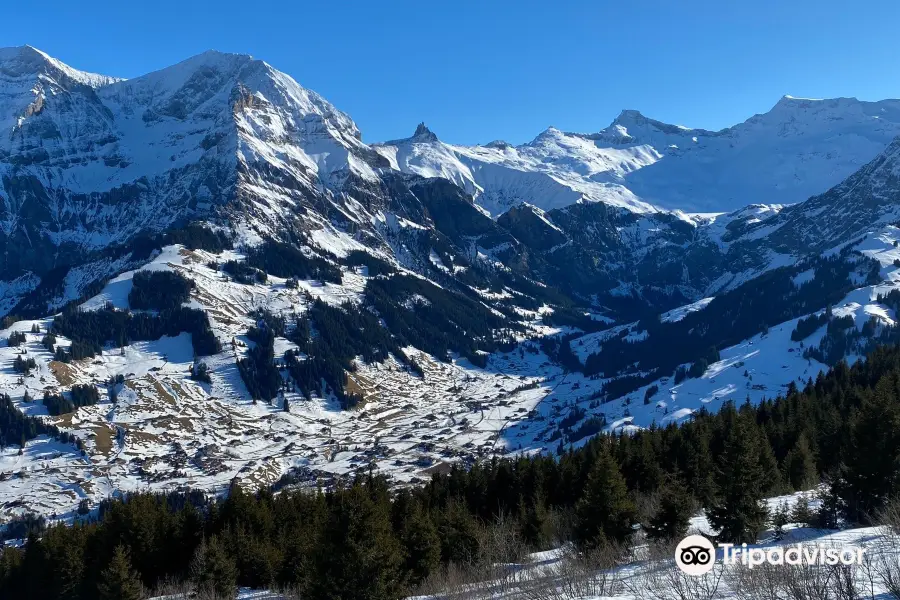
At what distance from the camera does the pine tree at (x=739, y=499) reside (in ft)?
163

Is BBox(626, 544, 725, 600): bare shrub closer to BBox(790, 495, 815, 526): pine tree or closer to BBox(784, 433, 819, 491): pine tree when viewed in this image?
BBox(790, 495, 815, 526): pine tree

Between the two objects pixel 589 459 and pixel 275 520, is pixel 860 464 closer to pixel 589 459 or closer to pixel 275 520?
pixel 589 459

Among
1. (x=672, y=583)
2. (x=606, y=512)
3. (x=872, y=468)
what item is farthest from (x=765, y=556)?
(x=872, y=468)

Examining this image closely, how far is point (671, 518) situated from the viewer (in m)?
56.1

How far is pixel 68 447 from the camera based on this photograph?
200 meters

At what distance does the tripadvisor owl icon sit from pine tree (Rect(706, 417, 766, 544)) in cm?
1380

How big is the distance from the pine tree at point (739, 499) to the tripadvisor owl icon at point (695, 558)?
45.3ft

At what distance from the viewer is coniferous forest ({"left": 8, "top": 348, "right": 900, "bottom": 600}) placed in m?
49.5

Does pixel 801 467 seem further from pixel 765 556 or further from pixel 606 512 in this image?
pixel 765 556

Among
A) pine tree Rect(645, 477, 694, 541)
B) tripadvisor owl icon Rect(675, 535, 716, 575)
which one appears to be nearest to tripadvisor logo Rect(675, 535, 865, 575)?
tripadvisor owl icon Rect(675, 535, 716, 575)

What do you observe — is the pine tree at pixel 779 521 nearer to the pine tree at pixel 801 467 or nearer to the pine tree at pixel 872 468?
the pine tree at pixel 872 468

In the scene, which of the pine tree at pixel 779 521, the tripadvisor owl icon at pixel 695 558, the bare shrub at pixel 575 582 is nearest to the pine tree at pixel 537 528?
the bare shrub at pixel 575 582

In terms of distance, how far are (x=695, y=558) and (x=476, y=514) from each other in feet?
182

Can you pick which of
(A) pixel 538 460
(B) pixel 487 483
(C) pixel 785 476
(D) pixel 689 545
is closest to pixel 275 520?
(B) pixel 487 483
